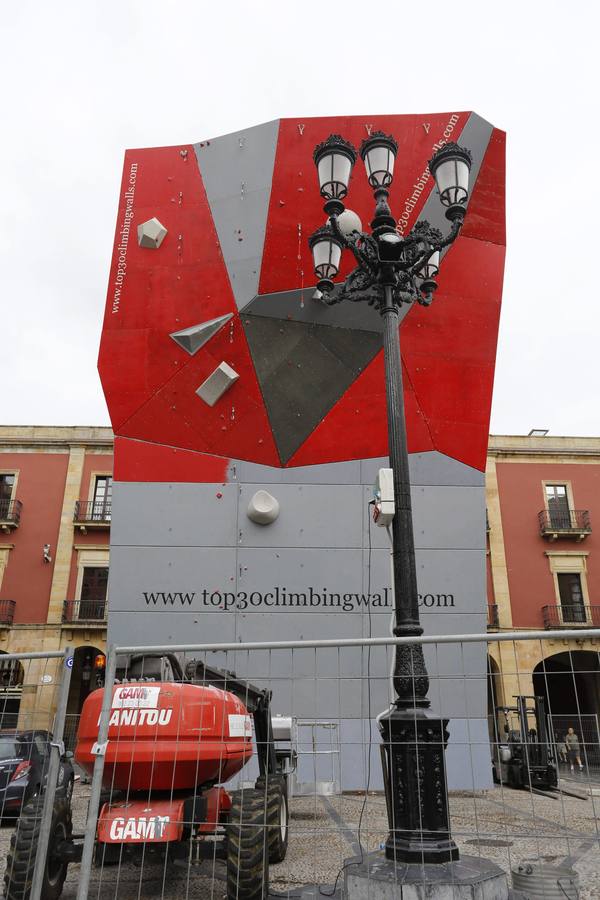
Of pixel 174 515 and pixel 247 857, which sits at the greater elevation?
pixel 174 515

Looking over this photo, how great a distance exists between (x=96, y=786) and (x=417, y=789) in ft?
6.65

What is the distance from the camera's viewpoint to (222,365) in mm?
10320

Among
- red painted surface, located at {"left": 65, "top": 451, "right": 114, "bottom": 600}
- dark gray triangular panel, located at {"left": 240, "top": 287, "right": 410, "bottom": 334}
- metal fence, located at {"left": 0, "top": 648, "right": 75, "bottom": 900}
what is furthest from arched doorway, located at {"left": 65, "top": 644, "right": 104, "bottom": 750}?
metal fence, located at {"left": 0, "top": 648, "right": 75, "bottom": 900}

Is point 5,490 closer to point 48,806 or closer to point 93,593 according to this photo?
point 93,593

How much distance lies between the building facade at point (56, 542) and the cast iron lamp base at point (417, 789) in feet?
71.9

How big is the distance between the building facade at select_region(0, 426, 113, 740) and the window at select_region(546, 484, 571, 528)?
18.1m

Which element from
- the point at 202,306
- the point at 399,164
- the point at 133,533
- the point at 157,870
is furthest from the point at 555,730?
the point at 399,164

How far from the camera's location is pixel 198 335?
10492 millimetres

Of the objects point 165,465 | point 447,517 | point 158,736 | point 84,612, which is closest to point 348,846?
point 158,736

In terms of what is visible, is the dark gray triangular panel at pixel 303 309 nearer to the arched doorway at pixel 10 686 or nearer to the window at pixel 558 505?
the arched doorway at pixel 10 686

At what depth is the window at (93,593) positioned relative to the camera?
2548cm

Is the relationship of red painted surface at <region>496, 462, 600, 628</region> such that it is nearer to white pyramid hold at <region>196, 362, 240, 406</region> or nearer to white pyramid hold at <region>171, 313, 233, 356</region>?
white pyramid hold at <region>196, 362, 240, 406</region>

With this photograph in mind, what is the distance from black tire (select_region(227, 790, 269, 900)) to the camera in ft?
13.8

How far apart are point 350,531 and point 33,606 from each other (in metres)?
19.3
